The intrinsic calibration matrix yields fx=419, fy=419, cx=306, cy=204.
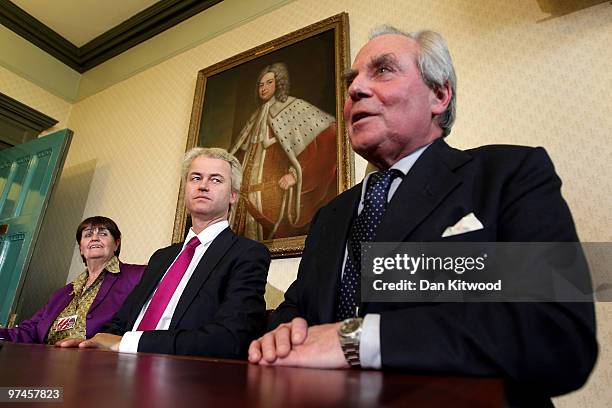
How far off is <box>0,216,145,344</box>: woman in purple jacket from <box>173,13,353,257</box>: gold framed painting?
1.52 ft

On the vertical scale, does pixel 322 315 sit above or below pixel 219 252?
below

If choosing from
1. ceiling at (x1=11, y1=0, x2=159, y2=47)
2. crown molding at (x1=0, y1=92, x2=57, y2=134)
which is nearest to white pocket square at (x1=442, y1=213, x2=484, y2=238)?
ceiling at (x1=11, y1=0, x2=159, y2=47)

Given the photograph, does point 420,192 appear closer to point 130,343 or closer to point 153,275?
point 130,343

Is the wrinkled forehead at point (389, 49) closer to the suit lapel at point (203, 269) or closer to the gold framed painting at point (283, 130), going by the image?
the suit lapel at point (203, 269)

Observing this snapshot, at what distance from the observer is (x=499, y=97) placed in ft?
7.38

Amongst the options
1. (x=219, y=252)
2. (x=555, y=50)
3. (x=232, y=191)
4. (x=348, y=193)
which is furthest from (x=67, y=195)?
(x=555, y=50)

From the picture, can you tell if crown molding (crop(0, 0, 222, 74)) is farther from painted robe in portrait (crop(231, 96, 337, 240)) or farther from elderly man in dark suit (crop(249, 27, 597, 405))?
elderly man in dark suit (crop(249, 27, 597, 405))

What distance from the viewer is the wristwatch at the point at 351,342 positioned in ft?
2.43

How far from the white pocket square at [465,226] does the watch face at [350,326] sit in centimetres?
32

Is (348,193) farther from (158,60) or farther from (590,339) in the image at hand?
(158,60)

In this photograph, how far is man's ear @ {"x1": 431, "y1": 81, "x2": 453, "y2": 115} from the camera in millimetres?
1359

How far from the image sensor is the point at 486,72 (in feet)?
7.68

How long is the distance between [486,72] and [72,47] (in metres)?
4.48

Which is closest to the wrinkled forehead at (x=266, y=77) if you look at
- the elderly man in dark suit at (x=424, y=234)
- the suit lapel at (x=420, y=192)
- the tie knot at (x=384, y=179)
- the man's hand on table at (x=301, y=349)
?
the elderly man in dark suit at (x=424, y=234)
